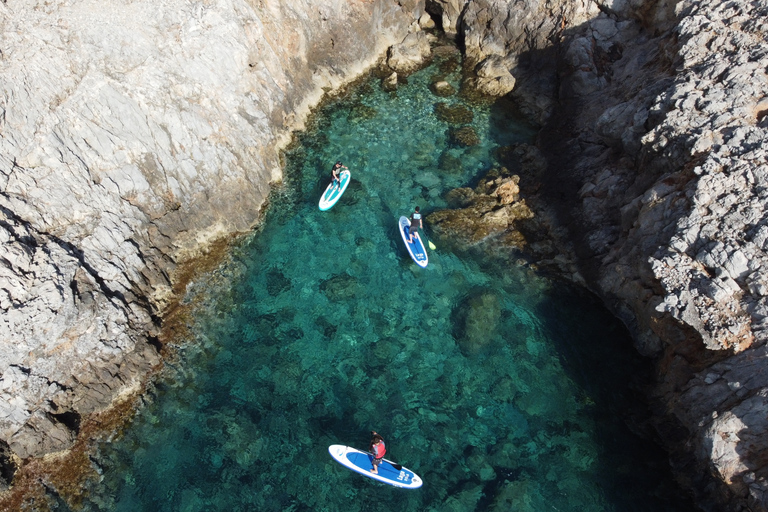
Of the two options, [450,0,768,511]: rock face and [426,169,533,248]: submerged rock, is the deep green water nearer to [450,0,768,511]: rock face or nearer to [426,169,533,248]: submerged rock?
[426,169,533,248]: submerged rock

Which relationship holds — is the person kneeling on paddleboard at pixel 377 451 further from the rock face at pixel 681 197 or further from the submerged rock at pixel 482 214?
the submerged rock at pixel 482 214

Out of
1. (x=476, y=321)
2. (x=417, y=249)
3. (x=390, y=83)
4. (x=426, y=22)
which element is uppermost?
(x=426, y=22)

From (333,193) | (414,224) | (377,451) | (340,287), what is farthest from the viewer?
(333,193)

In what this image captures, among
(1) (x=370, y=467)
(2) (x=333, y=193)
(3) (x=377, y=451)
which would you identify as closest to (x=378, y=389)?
(3) (x=377, y=451)

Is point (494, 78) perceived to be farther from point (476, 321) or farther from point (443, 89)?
point (476, 321)

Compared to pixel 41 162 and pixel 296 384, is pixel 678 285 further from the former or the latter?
pixel 41 162

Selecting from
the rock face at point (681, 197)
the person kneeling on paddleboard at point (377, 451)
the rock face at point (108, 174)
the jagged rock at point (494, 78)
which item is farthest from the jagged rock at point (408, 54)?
the person kneeling on paddleboard at point (377, 451)

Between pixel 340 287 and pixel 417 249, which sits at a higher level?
pixel 417 249
